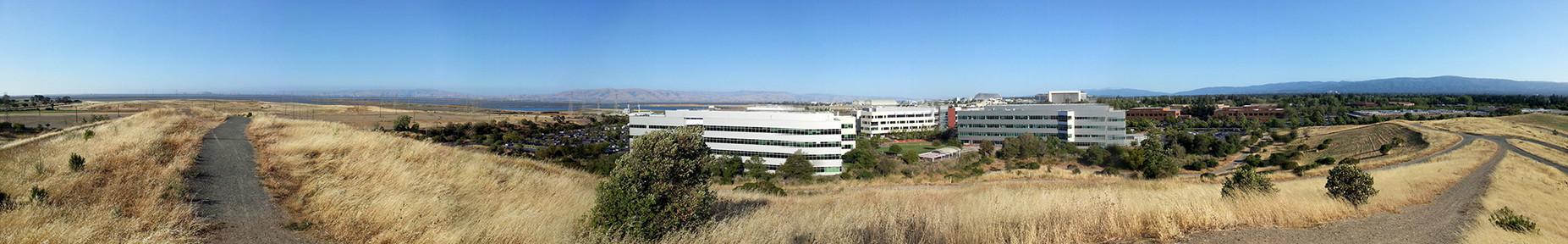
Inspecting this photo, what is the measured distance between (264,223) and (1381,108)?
114 m

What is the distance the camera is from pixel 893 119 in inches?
2702

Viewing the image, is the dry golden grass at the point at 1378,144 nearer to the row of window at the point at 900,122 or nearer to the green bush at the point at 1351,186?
the green bush at the point at 1351,186

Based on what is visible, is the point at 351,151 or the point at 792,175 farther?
the point at 792,175

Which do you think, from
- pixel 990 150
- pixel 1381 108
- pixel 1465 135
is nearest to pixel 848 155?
pixel 990 150

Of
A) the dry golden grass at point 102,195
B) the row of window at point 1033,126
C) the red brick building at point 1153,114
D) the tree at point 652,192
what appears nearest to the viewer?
the dry golden grass at point 102,195

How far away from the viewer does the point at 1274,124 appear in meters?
62.4

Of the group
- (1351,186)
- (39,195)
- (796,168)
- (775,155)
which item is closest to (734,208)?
(39,195)

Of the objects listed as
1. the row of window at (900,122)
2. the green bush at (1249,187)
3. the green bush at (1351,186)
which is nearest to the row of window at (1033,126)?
the row of window at (900,122)

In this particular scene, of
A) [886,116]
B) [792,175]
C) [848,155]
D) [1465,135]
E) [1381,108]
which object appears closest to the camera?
[792,175]

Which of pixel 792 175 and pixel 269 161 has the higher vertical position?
pixel 269 161

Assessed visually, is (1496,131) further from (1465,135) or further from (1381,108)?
(1381,108)

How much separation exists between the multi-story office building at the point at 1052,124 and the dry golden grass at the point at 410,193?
44.0 meters

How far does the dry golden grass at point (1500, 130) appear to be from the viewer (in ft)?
109

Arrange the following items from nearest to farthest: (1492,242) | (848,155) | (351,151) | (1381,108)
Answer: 1. (1492,242)
2. (351,151)
3. (848,155)
4. (1381,108)
